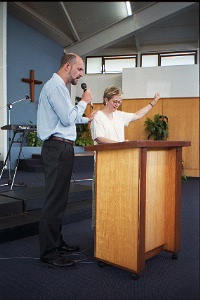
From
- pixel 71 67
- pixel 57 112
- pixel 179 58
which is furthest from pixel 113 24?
pixel 57 112

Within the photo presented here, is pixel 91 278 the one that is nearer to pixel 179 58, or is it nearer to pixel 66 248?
pixel 66 248

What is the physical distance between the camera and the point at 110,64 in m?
9.32

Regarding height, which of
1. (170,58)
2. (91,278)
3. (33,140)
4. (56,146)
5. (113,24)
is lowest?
(91,278)

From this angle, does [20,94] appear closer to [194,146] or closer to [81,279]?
[194,146]

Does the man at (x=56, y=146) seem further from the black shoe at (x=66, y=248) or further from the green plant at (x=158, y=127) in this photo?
the green plant at (x=158, y=127)

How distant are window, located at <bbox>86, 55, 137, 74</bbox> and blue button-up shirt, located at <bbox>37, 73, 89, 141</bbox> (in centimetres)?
755

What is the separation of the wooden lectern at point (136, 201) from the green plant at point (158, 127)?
5427mm

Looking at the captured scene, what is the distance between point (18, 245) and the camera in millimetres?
2354

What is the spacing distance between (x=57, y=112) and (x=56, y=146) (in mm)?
225

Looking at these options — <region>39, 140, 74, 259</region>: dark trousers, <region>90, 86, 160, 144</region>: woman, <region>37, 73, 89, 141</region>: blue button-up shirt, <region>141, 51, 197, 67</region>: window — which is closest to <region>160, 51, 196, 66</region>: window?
<region>141, 51, 197, 67</region>: window

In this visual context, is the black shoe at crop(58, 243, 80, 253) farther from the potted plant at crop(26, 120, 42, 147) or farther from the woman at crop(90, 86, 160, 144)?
the potted plant at crop(26, 120, 42, 147)

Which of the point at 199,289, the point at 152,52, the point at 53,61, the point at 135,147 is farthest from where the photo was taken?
the point at 152,52

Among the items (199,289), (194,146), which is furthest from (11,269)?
(194,146)

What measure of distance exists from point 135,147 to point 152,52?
8.25m
